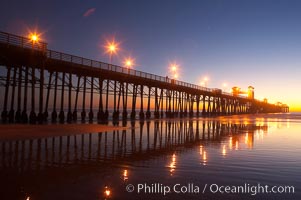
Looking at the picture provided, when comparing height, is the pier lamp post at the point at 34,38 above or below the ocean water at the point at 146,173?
above

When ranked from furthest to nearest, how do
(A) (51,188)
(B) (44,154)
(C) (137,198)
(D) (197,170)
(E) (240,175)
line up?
1. (B) (44,154)
2. (D) (197,170)
3. (E) (240,175)
4. (A) (51,188)
5. (C) (137,198)

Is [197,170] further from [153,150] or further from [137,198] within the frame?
[153,150]

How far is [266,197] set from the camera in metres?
6.26

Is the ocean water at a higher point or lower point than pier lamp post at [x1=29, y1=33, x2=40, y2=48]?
lower

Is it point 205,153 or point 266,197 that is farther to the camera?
point 205,153

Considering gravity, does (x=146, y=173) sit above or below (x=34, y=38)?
below

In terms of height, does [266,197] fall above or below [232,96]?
below

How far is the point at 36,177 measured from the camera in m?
7.59

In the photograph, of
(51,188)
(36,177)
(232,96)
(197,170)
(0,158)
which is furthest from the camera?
→ (232,96)

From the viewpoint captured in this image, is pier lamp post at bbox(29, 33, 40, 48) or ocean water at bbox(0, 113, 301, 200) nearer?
ocean water at bbox(0, 113, 301, 200)

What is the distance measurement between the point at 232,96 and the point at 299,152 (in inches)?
3233

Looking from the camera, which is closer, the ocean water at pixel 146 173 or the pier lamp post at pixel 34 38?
the ocean water at pixel 146 173

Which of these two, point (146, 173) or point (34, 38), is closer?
point (146, 173)

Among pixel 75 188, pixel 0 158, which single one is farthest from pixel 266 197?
pixel 0 158
